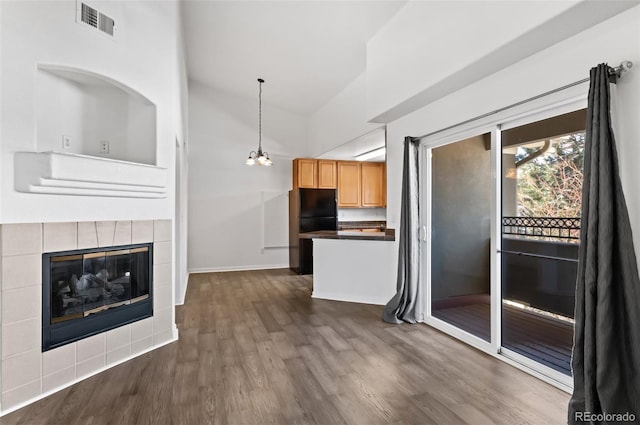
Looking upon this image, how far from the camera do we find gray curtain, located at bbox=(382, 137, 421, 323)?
395 cm

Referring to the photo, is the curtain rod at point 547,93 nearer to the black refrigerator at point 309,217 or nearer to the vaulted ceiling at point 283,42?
the vaulted ceiling at point 283,42

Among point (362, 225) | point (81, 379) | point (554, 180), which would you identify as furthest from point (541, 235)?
point (362, 225)

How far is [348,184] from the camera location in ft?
24.7

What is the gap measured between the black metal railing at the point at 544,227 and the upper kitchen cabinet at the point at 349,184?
459cm

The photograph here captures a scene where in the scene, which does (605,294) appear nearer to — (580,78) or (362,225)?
(580,78)

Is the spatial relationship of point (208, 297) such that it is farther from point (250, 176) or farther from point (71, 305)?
point (250, 176)

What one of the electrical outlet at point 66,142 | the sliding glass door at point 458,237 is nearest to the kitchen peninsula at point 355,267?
the sliding glass door at point 458,237

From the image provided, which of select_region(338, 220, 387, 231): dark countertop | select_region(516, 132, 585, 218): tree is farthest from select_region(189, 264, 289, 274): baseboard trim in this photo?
select_region(516, 132, 585, 218): tree

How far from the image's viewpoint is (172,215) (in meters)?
3.52

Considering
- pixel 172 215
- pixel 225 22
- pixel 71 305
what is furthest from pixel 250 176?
pixel 71 305

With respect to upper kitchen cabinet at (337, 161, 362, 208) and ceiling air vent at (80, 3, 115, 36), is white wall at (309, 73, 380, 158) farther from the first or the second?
ceiling air vent at (80, 3, 115, 36)

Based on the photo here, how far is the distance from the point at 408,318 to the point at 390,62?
2.91 metres

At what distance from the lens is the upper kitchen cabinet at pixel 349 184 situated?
24.5 feet

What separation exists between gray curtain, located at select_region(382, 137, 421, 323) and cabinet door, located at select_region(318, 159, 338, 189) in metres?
3.47
